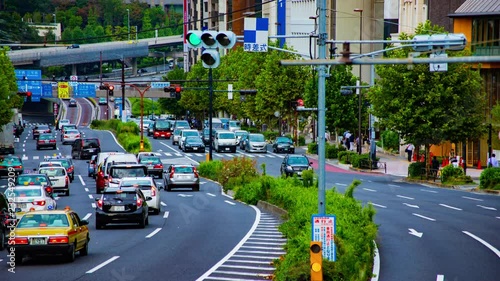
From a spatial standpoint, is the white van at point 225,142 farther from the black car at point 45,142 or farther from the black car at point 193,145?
the black car at point 45,142

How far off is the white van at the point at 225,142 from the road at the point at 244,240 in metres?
33.8

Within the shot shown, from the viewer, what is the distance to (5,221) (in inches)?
1225

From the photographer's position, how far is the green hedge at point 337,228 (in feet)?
66.5

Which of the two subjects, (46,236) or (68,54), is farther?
(68,54)

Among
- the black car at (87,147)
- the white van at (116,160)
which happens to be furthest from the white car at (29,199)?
the black car at (87,147)

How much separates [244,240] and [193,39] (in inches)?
488

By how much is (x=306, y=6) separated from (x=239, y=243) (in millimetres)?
97623

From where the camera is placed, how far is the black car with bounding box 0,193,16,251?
30719 mm

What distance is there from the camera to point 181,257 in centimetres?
2784

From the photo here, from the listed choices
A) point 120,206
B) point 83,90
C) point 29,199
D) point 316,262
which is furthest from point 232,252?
point 83,90

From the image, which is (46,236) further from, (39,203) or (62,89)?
(62,89)

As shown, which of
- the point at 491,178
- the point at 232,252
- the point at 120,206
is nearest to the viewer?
the point at 232,252

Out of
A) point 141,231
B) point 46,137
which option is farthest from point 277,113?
point 141,231

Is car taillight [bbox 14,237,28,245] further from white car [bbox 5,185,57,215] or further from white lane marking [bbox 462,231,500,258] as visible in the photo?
white lane marking [bbox 462,231,500,258]
